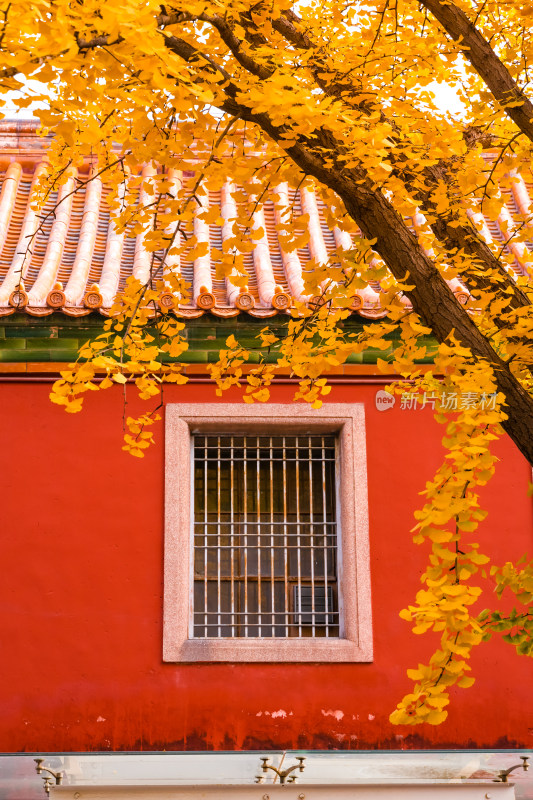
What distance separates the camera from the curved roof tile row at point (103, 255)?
5.21 metres

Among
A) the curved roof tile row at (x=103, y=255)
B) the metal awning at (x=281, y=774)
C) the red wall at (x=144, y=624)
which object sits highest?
the curved roof tile row at (x=103, y=255)

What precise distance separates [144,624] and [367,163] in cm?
337

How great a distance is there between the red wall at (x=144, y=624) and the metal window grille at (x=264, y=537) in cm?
28

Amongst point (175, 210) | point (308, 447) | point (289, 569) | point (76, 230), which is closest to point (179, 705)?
point (289, 569)

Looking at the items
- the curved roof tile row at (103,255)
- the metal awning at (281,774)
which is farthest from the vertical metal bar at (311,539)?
the metal awning at (281,774)

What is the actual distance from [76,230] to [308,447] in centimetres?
252

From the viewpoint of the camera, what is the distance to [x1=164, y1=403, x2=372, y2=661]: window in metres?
5.19

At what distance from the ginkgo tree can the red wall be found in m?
1.89

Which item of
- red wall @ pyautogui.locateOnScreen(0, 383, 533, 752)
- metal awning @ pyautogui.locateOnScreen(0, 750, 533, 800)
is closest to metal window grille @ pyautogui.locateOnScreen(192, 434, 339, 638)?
red wall @ pyautogui.locateOnScreen(0, 383, 533, 752)

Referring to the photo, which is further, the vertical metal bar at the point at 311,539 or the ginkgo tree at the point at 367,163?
the vertical metal bar at the point at 311,539

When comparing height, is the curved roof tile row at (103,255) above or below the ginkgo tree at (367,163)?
above

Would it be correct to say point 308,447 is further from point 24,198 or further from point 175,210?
point 24,198

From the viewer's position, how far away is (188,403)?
17.8ft

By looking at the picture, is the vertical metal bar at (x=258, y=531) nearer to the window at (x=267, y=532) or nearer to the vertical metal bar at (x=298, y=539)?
the window at (x=267, y=532)
